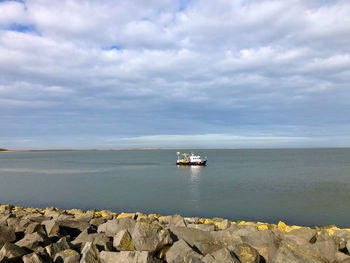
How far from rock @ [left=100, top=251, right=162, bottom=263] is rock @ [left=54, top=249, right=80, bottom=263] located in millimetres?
721

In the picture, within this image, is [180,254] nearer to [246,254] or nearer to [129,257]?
[129,257]

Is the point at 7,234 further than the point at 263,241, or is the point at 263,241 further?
the point at 7,234

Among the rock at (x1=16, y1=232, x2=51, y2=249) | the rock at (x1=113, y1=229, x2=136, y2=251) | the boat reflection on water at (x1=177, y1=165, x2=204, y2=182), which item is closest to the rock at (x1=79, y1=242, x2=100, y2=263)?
the rock at (x1=113, y1=229, x2=136, y2=251)

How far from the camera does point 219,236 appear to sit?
9398 mm

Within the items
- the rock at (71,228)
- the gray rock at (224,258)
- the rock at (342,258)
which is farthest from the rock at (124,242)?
the rock at (342,258)

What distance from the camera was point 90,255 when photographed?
761 centimetres

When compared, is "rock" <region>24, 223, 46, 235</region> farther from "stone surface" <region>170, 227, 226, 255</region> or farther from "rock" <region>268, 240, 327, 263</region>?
"rock" <region>268, 240, 327, 263</region>

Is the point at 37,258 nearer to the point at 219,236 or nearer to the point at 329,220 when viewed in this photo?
the point at 219,236

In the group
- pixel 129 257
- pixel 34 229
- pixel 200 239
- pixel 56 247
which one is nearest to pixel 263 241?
pixel 200 239

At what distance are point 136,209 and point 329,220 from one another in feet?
60.4

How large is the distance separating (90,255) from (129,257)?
126 cm

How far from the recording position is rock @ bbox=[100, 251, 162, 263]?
701 centimetres

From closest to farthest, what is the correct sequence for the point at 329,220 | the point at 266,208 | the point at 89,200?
the point at 329,220, the point at 266,208, the point at 89,200

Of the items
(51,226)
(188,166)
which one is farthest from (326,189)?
(188,166)
